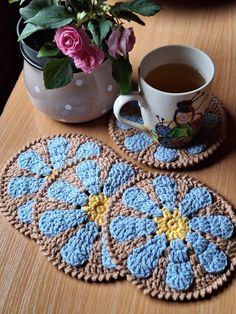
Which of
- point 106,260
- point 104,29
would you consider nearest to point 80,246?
point 106,260

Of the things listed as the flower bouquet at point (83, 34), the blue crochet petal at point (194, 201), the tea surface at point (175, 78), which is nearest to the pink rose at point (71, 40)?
the flower bouquet at point (83, 34)

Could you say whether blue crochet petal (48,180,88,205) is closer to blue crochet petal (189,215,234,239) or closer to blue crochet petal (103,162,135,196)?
Answer: blue crochet petal (103,162,135,196)

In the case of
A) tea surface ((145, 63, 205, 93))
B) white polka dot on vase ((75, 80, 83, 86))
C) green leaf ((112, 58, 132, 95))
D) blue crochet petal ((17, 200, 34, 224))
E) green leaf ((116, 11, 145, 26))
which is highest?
green leaf ((116, 11, 145, 26))

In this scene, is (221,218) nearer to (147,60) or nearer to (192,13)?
(147,60)

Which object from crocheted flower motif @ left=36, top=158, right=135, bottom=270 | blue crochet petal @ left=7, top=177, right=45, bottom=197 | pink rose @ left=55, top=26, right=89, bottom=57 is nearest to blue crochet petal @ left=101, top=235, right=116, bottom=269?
crocheted flower motif @ left=36, top=158, right=135, bottom=270

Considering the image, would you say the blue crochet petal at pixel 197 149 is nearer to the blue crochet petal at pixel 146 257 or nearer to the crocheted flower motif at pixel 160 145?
the crocheted flower motif at pixel 160 145

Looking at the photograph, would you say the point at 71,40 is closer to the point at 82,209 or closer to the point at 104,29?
the point at 104,29
